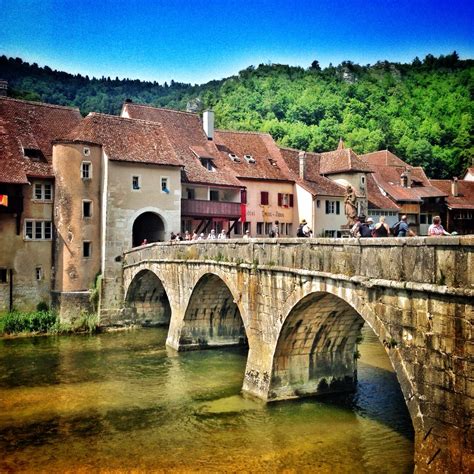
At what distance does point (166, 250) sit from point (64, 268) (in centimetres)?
910

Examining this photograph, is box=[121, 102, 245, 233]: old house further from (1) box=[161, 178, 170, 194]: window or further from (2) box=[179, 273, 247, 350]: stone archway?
(2) box=[179, 273, 247, 350]: stone archway

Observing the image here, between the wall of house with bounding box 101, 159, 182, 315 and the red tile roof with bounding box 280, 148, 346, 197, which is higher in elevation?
the red tile roof with bounding box 280, 148, 346, 197

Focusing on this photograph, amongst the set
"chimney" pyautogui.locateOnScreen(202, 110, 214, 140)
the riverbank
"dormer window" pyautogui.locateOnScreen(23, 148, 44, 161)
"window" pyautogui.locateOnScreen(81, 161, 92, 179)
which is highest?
"chimney" pyautogui.locateOnScreen(202, 110, 214, 140)

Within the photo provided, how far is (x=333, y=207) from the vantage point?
49969mm

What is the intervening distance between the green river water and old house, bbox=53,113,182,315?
10.4 m

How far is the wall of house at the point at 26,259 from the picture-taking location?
3525 centimetres

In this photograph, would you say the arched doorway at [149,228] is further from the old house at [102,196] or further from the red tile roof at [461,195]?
the red tile roof at [461,195]

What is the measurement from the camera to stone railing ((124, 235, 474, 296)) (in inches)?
433

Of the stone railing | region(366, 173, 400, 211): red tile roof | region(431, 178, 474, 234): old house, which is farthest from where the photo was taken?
region(431, 178, 474, 234): old house

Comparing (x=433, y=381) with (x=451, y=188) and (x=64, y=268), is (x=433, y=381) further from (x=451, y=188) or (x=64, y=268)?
(x=451, y=188)

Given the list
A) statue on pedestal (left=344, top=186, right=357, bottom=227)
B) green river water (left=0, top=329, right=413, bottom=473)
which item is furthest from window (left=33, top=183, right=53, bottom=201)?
statue on pedestal (left=344, top=186, right=357, bottom=227)

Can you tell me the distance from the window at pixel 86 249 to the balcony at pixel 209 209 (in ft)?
24.2

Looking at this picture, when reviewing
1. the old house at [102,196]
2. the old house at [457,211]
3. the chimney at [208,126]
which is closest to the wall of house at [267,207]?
the chimney at [208,126]

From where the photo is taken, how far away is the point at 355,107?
88188 millimetres
